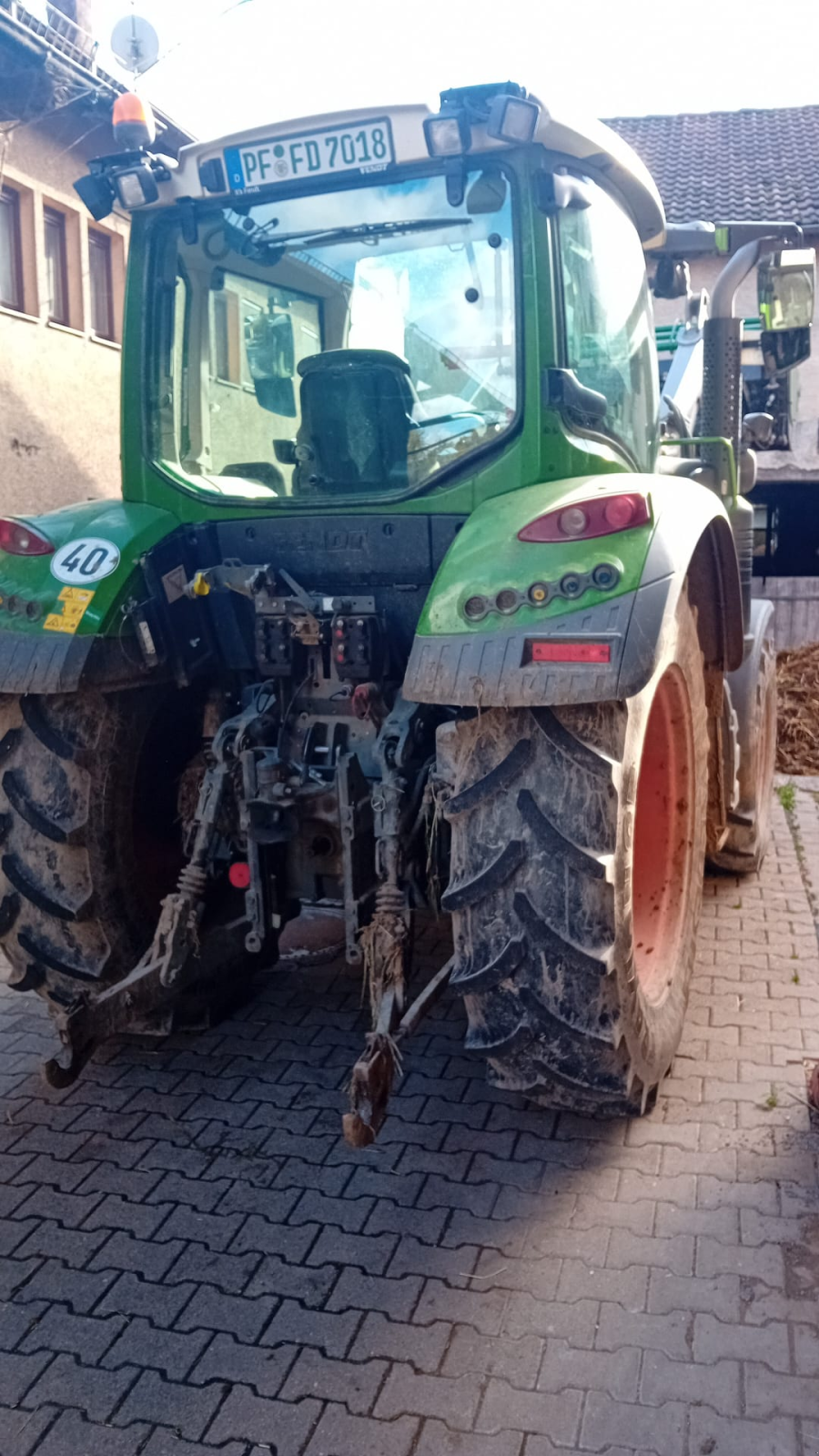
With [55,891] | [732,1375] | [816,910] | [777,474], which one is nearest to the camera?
[732,1375]

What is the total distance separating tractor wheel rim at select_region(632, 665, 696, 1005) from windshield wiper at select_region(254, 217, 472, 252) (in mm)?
1415

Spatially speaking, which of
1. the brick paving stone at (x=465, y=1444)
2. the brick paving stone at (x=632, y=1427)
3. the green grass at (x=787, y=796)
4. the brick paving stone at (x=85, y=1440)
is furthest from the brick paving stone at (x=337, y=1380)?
the green grass at (x=787, y=796)

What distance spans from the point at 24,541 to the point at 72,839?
0.81 metres

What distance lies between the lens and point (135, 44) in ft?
12.9

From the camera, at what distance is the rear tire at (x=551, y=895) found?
2.61 meters

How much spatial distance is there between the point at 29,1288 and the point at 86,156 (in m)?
12.3

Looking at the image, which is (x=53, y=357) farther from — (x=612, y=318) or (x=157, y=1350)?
(x=157, y=1350)

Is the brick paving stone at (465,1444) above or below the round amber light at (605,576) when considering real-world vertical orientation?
below

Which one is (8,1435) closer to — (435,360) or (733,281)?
(435,360)

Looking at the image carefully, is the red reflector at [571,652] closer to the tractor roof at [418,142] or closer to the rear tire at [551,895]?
the rear tire at [551,895]

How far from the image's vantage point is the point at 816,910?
4844 millimetres

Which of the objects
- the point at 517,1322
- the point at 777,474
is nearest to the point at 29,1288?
the point at 517,1322

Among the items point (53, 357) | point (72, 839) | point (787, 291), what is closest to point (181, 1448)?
point (72, 839)

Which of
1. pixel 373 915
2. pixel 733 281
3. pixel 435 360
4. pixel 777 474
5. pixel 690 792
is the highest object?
pixel 777 474
